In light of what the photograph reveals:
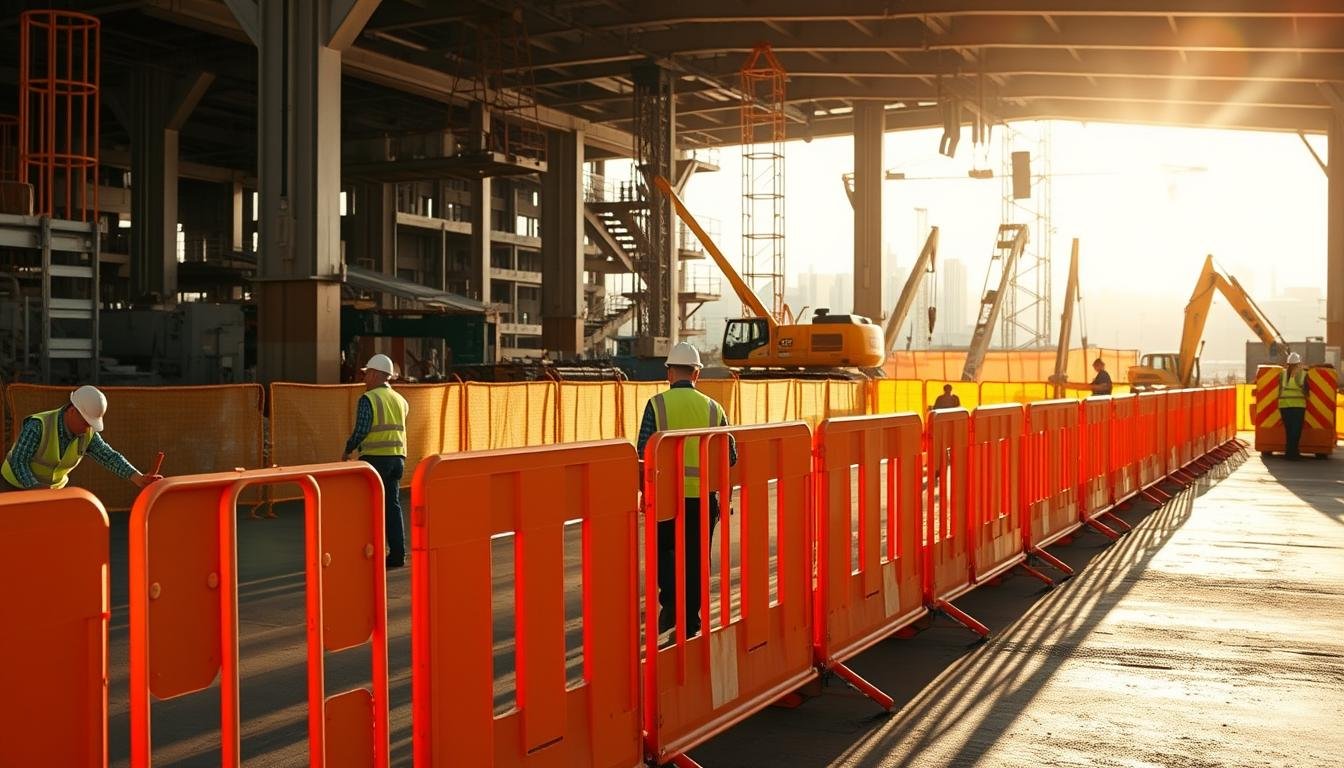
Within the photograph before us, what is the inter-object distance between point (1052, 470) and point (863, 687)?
6.19 metres

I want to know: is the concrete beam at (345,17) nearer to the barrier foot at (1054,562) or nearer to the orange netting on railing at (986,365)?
the barrier foot at (1054,562)

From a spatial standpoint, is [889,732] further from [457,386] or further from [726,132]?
[726,132]

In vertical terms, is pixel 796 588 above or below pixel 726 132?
below

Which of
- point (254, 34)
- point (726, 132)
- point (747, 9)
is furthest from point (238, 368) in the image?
point (726, 132)

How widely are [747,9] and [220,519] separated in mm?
38097

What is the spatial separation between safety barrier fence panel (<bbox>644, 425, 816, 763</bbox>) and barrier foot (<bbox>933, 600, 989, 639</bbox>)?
2.18 metres

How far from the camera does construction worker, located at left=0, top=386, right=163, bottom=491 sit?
7.94 meters

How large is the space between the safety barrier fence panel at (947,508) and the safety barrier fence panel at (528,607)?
4015mm

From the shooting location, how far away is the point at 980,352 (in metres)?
51.6

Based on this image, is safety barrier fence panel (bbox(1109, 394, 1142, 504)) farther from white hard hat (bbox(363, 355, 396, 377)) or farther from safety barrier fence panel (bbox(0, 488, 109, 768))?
safety barrier fence panel (bbox(0, 488, 109, 768))

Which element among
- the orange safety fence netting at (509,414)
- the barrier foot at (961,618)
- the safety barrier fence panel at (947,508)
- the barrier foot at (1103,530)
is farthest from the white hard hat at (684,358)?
the orange safety fence netting at (509,414)

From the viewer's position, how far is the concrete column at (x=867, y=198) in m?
51.3

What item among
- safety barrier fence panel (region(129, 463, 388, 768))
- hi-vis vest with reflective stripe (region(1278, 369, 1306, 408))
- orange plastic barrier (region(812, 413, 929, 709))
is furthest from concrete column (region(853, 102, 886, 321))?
safety barrier fence panel (region(129, 463, 388, 768))

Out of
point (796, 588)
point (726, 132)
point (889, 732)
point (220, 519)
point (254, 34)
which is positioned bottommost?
point (889, 732)
